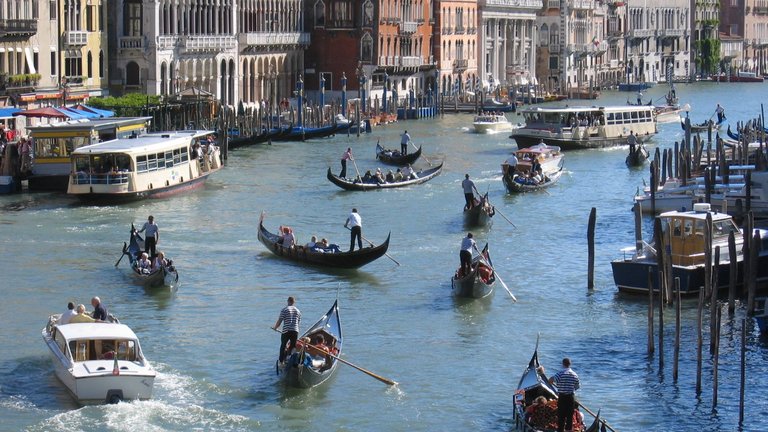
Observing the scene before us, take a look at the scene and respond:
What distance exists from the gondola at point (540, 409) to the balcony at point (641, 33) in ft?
248

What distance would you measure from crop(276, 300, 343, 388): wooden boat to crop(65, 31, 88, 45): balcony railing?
2730cm

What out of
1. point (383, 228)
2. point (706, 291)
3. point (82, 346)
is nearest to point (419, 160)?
point (383, 228)

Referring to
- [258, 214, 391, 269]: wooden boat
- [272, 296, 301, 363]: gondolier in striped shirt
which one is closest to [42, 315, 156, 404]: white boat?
[272, 296, 301, 363]: gondolier in striped shirt

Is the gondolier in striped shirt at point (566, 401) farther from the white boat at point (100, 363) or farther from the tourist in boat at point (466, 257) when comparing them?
the tourist in boat at point (466, 257)

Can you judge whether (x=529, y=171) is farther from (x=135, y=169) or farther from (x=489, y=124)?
(x=489, y=124)

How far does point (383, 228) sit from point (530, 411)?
13.5m

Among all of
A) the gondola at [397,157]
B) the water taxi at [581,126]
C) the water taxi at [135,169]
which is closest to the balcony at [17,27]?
the water taxi at [135,169]

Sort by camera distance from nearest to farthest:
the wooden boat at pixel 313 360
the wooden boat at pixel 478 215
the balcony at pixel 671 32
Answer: the wooden boat at pixel 313 360, the wooden boat at pixel 478 215, the balcony at pixel 671 32

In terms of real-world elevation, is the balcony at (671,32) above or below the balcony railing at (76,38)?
above

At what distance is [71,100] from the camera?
45.7 metres

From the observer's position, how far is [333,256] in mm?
25375

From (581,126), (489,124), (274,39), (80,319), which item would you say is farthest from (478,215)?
(274,39)

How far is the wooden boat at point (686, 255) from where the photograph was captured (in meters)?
23.1

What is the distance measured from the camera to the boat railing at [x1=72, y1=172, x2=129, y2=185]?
32188mm
